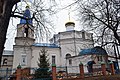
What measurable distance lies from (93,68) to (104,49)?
34.2 ft

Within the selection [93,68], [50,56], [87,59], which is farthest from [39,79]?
[50,56]

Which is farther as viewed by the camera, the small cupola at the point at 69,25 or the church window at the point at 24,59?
the small cupola at the point at 69,25

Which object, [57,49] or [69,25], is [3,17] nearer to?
[57,49]

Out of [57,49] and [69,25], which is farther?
[69,25]

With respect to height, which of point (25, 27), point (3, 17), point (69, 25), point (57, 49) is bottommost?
point (3, 17)

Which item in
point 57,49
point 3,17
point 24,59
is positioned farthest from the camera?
point 57,49

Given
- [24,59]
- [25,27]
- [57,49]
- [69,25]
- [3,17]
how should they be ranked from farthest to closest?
[69,25] < [57,49] < [24,59] < [25,27] < [3,17]

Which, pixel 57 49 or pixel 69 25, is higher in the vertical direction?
pixel 69 25

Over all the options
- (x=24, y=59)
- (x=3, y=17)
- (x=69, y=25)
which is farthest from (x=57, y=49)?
(x=3, y=17)

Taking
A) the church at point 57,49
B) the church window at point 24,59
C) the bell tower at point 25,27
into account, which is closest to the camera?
the bell tower at point 25,27

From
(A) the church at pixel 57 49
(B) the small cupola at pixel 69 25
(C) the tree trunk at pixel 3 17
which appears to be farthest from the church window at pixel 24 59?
(C) the tree trunk at pixel 3 17

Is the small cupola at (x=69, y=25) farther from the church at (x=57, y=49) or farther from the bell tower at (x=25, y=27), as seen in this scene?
the bell tower at (x=25, y=27)

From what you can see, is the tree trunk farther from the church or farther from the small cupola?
the small cupola

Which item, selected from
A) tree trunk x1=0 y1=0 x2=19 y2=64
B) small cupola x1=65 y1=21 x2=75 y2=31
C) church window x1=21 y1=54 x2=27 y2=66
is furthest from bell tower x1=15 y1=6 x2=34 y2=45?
small cupola x1=65 y1=21 x2=75 y2=31
